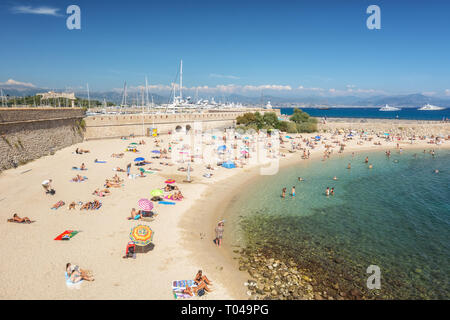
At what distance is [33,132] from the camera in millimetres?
24797

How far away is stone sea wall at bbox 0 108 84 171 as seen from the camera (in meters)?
21.1

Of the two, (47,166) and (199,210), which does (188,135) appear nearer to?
(47,166)

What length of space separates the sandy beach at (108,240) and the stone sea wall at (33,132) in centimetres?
187

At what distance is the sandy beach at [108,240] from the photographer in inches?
337

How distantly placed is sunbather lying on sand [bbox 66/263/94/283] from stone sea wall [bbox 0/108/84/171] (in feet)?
56.6

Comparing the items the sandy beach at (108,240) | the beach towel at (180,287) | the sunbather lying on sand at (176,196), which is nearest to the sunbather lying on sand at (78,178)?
the sandy beach at (108,240)

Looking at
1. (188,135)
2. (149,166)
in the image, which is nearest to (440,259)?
(149,166)

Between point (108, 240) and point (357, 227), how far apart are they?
13.6 meters

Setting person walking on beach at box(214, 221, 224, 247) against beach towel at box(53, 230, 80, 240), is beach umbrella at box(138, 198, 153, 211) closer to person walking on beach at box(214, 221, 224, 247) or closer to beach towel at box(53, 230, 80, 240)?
beach towel at box(53, 230, 80, 240)

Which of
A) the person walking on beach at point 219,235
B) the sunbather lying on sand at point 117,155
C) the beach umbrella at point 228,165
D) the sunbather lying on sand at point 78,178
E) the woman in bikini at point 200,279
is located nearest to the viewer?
the woman in bikini at point 200,279

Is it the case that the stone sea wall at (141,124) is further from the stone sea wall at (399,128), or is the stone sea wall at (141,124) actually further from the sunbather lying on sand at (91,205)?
the stone sea wall at (399,128)

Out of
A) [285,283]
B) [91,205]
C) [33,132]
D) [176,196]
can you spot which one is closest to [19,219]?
[91,205]
